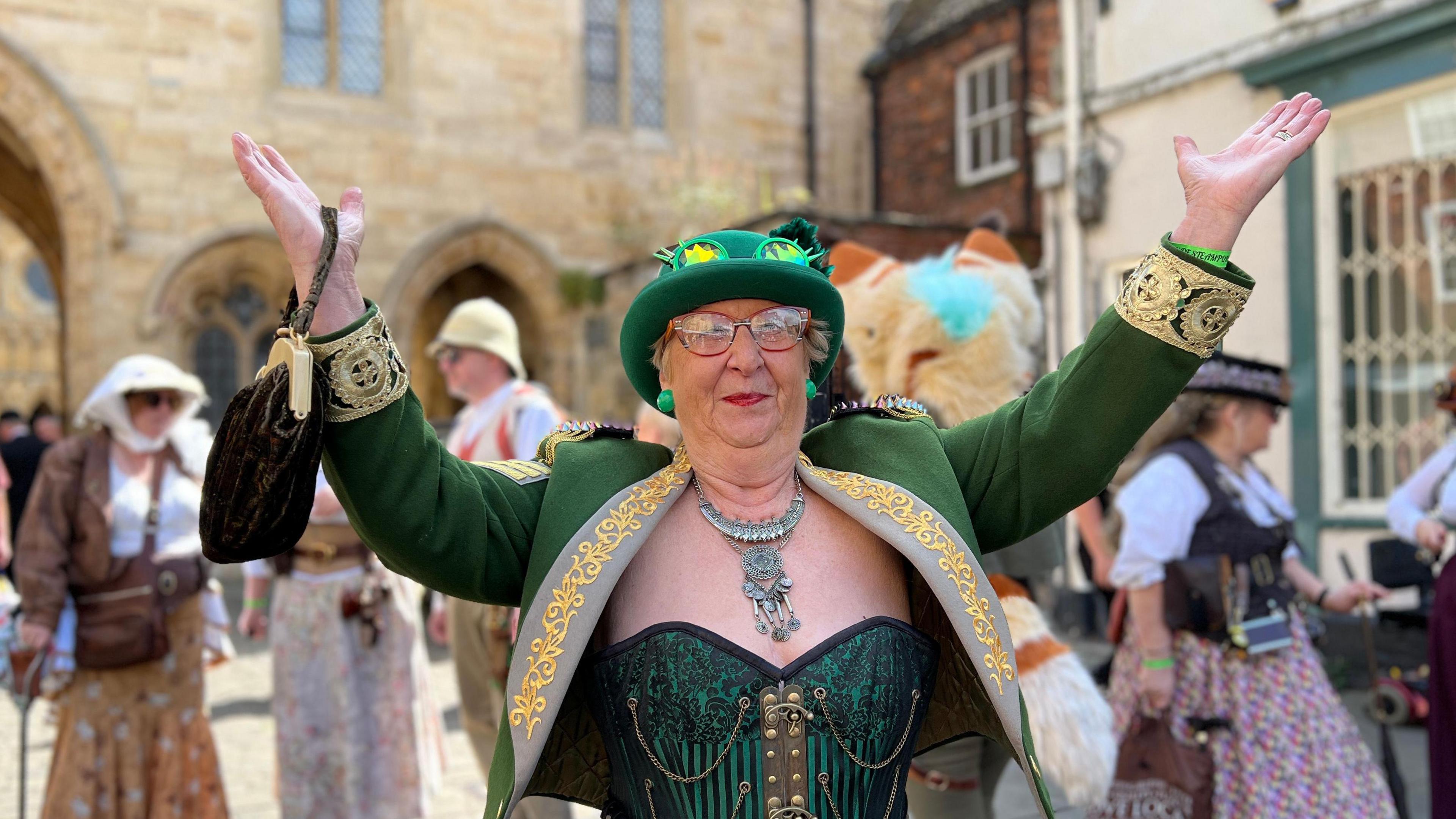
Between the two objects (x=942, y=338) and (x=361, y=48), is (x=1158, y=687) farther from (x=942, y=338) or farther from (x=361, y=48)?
(x=361, y=48)

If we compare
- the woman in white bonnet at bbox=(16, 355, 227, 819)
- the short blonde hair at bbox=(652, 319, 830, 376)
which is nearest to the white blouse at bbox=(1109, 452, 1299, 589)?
the short blonde hair at bbox=(652, 319, 830, 376)

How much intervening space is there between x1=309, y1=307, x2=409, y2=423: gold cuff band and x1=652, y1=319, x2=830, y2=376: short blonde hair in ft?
1.66

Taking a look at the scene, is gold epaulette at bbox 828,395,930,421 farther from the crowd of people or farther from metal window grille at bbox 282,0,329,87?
metal window grille at bbox 282,0,329,87

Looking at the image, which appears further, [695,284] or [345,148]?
[345,148]

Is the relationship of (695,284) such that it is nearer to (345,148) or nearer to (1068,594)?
(1068,594)

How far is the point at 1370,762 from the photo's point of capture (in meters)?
3.26

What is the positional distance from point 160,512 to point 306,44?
10134 millimetres

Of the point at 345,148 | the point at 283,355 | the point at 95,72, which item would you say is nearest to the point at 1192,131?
the point at 283,355

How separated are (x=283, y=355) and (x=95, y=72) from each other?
11.9m

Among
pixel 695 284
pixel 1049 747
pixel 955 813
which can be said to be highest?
pixel 695 284

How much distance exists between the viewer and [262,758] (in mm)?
5562

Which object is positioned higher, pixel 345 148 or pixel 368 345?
pixel 345 148

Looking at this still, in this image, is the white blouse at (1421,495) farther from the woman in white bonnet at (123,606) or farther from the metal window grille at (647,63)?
the metal window grille at (647,63)

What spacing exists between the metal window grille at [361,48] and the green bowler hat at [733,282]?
478 inches
